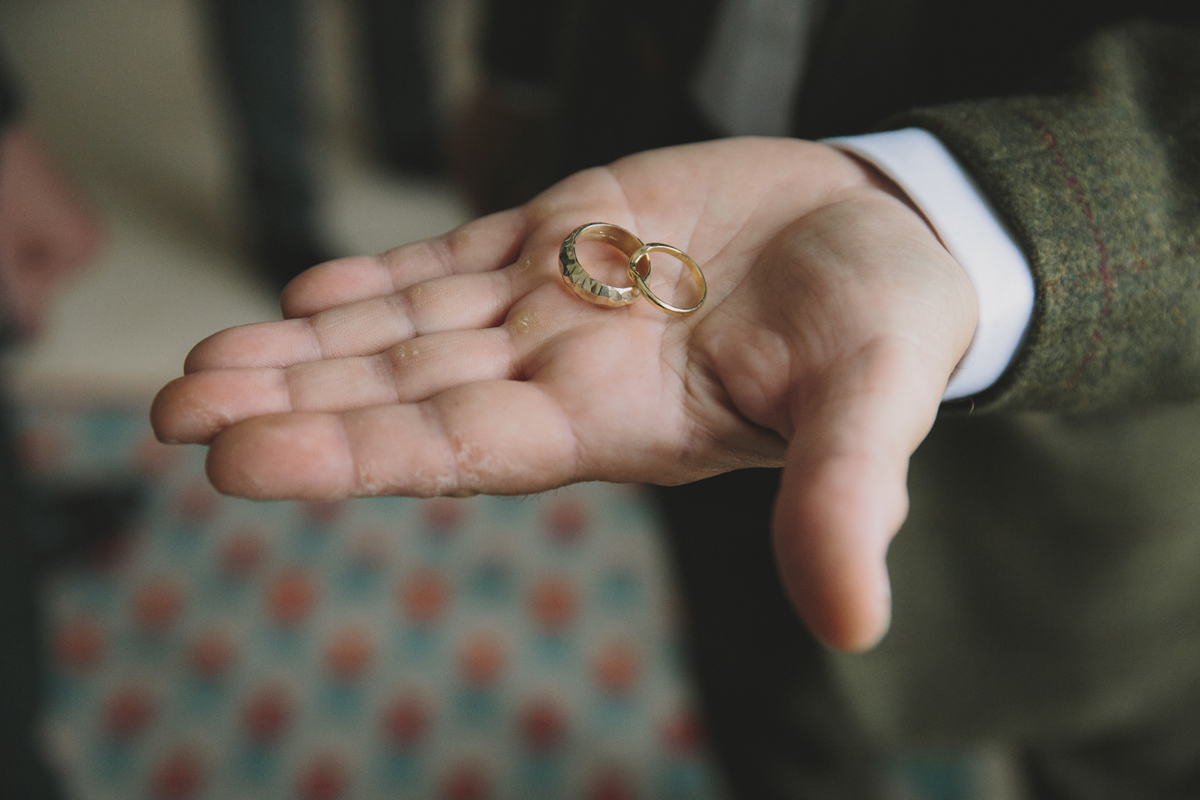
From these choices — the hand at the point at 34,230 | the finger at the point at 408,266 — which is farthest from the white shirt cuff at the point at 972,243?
the hand at the point at 34,230

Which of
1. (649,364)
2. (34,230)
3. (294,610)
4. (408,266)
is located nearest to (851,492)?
(649,364)

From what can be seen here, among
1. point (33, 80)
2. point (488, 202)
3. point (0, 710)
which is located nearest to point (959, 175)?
point (488, 202)

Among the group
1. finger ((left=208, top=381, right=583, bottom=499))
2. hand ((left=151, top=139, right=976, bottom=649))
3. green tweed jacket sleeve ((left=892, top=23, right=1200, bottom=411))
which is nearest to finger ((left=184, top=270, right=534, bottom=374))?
hand ((left=151, top=139, right=976, bottom=649))

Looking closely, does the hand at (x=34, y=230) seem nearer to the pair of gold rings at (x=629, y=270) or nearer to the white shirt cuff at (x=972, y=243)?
the pair of gold rings at (x=629, y=270)

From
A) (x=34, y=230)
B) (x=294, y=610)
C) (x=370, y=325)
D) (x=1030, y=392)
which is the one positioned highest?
(x=370, y=325)

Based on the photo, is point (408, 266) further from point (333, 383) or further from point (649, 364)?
point (649, 364)

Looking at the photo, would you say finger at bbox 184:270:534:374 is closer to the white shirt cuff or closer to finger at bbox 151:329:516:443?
finger at bbox 151:329:516:443

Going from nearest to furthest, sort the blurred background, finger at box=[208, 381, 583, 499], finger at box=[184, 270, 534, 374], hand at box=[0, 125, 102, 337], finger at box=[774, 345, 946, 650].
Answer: finger at box=[774, 345, 946, 650]
finger at box=[208, 381, 583, 499]
finger at box=[184, 270, 534, 374]
the blurred background
hand at box=[0, 125, 102, 337]

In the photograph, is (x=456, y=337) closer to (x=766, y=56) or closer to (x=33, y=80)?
(x=766, y=56)
